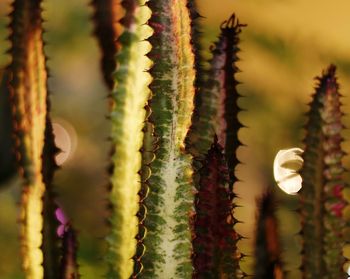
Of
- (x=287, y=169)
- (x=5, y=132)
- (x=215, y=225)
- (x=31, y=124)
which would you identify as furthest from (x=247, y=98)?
(x=215, y=225)

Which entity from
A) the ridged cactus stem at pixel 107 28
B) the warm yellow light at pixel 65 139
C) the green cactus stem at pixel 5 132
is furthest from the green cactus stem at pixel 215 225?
the warm yellow light at pixel 65 139

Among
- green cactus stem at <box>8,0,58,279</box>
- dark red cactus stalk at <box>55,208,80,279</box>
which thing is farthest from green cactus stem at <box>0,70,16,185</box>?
dark red cactus stalk at <box>55,208,80,279</box>

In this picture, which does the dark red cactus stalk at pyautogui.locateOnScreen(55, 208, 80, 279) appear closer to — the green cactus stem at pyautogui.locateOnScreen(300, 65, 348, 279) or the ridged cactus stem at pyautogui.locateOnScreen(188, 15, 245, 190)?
the ridged cactus stem at pyautogui.locateOnScreen(188, 15, 245, 190)

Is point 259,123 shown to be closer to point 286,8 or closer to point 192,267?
point 286,8

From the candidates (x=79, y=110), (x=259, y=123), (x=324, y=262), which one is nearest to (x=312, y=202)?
(x=324, y=262)

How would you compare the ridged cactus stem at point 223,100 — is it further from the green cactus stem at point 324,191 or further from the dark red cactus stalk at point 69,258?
the dark red cactus stalk at point 69,258

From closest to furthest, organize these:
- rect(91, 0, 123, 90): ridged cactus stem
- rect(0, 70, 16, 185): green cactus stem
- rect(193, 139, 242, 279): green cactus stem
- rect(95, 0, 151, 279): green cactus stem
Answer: rect(193, 139, 242, 279): green cactus stem
rect(95, 0, 151, 279): green cactus stem
rect(91, 0, 123, 90): ridged cactus stem
rect(0, 70, 16, 185): green cactus stem

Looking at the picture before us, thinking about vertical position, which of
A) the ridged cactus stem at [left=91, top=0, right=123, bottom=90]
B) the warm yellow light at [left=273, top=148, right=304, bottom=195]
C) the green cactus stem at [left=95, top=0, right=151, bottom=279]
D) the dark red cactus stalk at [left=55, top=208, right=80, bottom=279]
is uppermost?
the ridged cactus stem at [left=91, top=0, right=123, bottom=90]

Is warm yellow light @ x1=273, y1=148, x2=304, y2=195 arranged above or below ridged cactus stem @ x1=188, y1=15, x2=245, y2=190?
above
